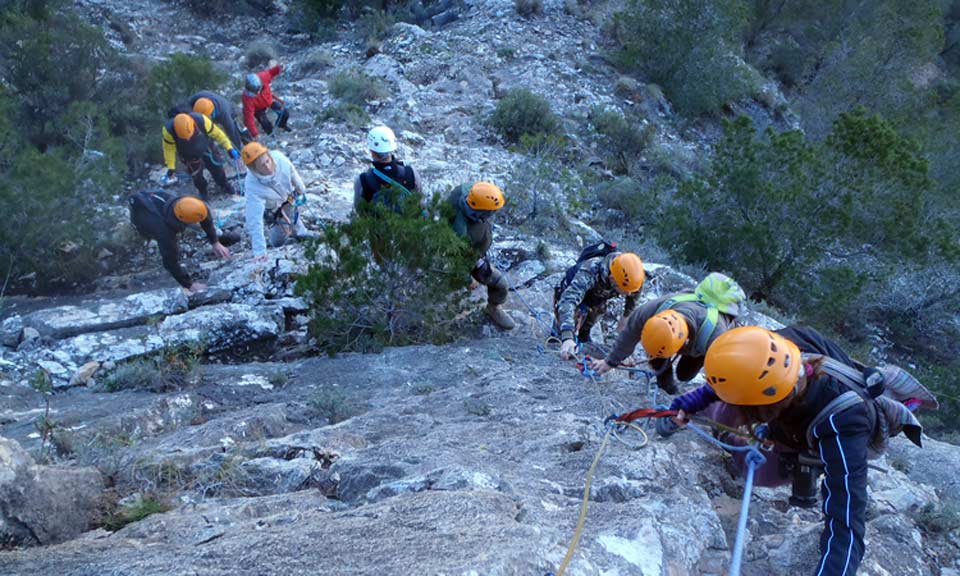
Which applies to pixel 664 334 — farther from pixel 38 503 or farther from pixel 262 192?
pixel 262 192

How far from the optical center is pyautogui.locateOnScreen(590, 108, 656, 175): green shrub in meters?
12.2

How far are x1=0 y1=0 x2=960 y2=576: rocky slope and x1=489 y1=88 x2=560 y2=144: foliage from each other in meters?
5.12

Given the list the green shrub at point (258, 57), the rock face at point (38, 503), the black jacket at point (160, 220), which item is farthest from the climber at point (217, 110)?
the green shrub at point (258, 57)

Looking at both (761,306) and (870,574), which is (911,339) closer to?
(761,306)

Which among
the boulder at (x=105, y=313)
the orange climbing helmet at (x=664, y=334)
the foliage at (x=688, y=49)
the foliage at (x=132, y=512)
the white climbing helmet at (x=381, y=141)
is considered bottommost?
the boulder at (x=105, y=313)

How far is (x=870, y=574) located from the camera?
2.62 metres

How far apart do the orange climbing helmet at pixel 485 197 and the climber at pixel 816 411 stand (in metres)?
2.79

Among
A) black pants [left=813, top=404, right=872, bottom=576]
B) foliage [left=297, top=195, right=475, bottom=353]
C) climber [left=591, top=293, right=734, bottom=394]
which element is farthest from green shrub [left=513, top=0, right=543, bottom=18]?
black pants [left=813, top=404, right=872, bottom=576]

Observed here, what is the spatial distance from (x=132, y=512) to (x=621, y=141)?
11475 millimetres

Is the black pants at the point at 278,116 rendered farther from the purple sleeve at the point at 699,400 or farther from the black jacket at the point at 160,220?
the purple sleeve at the point at 699,400

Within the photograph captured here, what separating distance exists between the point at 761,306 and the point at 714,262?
5.27ft

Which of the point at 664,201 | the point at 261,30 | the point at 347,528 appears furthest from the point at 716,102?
the point at 347,528

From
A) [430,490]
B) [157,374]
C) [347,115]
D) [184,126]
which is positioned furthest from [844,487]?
[347,115]

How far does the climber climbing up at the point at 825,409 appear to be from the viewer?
242 centimetres
